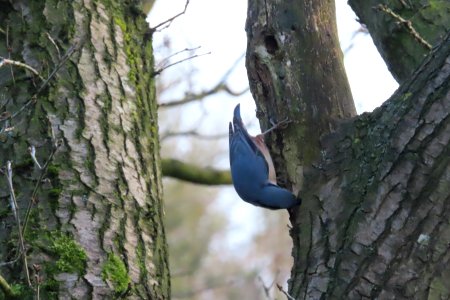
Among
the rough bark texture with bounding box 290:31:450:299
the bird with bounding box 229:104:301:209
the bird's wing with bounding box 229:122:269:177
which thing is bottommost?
the rough bark texture with bounding box 290:31:450:299

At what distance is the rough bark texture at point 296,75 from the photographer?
2.78 meters

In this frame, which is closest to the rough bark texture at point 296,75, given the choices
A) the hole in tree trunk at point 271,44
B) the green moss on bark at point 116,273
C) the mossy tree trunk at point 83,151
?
the hole in tree trunk at point 271,44

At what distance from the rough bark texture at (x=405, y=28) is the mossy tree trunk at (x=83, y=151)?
95 centimetres

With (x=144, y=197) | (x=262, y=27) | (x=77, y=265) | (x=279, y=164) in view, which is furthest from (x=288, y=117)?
(x=77, y=265)

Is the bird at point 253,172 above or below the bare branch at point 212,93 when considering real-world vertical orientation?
below

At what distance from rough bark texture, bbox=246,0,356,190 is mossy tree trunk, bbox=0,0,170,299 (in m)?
0.52

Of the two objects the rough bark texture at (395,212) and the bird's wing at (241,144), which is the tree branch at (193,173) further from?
the rough bark texture at (395,212)

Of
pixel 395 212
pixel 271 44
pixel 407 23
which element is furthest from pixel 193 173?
pixel 395 212

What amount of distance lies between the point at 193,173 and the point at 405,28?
7.40ft

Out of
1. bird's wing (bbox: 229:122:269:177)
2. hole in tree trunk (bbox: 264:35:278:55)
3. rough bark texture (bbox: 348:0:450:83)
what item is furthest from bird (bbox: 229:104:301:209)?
rough bark texture (bbox: 348:0:450:83)

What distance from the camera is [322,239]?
243 cm

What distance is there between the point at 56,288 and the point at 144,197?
1.71 ft

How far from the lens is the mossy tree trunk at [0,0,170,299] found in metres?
2.68

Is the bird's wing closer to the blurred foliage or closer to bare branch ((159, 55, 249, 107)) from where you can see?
bare branch ((159, 55, 249, 107))
